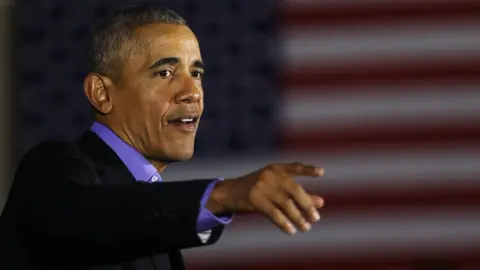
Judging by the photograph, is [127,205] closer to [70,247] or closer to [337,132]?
[70,247]

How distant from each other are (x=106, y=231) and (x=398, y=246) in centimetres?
183

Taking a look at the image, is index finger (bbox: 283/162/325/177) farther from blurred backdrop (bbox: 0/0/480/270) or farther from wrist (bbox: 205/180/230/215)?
blurred backdrop (bbox: 0/0/480/270)

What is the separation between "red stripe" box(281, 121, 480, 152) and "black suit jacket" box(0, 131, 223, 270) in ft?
5.63

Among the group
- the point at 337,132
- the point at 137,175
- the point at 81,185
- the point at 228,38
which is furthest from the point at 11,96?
the point at 81,185

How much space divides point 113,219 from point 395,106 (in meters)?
1.88

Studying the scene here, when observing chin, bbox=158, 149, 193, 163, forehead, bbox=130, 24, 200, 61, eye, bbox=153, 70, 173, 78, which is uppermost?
forehead, bbox=130, 24, 200, 61

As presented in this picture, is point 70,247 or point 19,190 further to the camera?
point 19,190

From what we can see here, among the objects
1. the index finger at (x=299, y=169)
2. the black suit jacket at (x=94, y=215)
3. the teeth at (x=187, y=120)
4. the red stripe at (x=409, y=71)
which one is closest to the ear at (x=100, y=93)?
the teeth at (x=187, y=120)

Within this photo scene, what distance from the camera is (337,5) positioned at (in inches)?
115

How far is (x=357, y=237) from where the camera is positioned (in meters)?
2.97

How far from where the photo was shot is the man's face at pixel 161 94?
1421 mm

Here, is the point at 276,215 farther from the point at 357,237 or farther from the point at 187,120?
the point at 357,237

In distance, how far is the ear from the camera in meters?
1.48

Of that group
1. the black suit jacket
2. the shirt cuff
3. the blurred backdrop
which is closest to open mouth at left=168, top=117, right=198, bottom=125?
the black suit jacket
